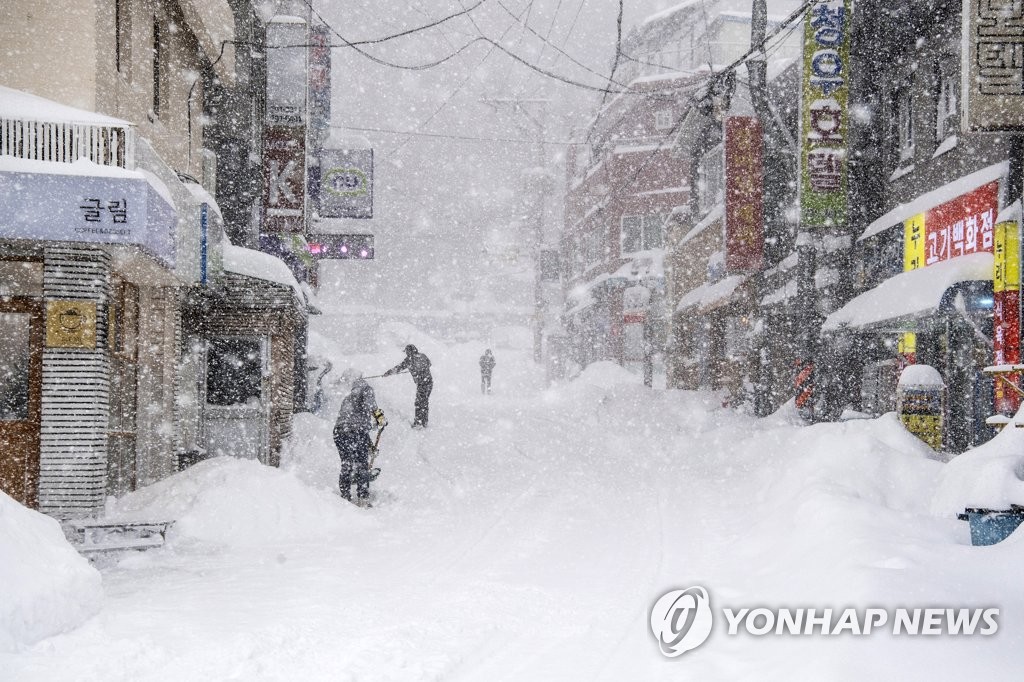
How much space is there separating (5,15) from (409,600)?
321 inches

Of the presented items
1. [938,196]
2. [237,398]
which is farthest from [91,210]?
[938,196]

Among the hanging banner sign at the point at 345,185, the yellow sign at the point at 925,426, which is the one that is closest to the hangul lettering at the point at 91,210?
the yellow sign at the point at 925,426

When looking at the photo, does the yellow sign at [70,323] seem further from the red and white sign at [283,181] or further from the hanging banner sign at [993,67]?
the hanging banner sign at [993,67]

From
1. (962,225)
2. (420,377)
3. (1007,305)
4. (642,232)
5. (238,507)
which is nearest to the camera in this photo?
(238,507)

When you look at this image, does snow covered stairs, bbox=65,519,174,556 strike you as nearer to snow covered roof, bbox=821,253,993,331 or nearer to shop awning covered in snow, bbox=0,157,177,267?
shop awning covered in snow, bbox=0,157,177,267

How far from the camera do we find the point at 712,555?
805 cm

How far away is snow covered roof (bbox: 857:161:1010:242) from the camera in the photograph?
12.4 meters

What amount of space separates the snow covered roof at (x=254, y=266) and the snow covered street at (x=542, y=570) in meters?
3.24

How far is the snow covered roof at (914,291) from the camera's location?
39.9 ft

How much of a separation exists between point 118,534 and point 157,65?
7603 mm

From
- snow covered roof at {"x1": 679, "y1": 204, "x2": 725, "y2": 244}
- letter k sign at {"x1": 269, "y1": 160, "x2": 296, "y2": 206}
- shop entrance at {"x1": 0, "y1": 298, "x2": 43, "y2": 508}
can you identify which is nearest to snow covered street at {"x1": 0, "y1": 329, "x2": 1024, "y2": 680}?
shop entrance at {"x1": 0, "y1": 298, "x2": 43, "y2": 508}

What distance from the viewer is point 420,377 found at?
67.2ft

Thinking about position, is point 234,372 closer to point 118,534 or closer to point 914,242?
point 118,534

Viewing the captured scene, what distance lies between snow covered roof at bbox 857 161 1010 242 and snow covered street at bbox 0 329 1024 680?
12.7ft
